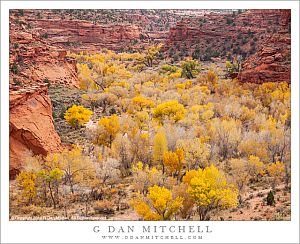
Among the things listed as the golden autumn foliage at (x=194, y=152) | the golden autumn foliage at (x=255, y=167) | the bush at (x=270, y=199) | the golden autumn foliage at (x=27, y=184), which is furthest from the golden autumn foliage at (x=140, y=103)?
the bush at (x=270, y=199)

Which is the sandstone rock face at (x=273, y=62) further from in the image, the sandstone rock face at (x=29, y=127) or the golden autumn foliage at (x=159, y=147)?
the sandstone rock face at (x=29, y=127)

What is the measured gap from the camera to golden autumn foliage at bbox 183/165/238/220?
449 inches

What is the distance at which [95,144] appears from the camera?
14.7 m

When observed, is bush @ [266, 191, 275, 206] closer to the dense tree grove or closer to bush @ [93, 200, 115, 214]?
the dense tree grove

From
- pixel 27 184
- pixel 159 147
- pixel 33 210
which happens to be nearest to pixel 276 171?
pixel 159 147

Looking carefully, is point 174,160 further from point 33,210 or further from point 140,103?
point 140,103

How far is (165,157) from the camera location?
13.2m

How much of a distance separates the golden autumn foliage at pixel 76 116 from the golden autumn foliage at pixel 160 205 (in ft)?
17.5

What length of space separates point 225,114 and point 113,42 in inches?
967

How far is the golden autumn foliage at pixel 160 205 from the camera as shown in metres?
11.3

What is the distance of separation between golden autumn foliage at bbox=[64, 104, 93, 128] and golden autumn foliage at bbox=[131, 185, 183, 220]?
5.35 m

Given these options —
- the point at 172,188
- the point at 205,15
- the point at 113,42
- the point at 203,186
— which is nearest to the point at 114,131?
the point at 172,188

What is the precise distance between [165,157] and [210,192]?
2436 mm

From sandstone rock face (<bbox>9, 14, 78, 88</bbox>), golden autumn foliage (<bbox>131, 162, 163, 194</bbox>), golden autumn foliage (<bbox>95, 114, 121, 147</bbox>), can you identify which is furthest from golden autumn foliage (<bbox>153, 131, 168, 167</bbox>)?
sandstone rock face (<bbox>9, 14, 78, 88</bbox>)
